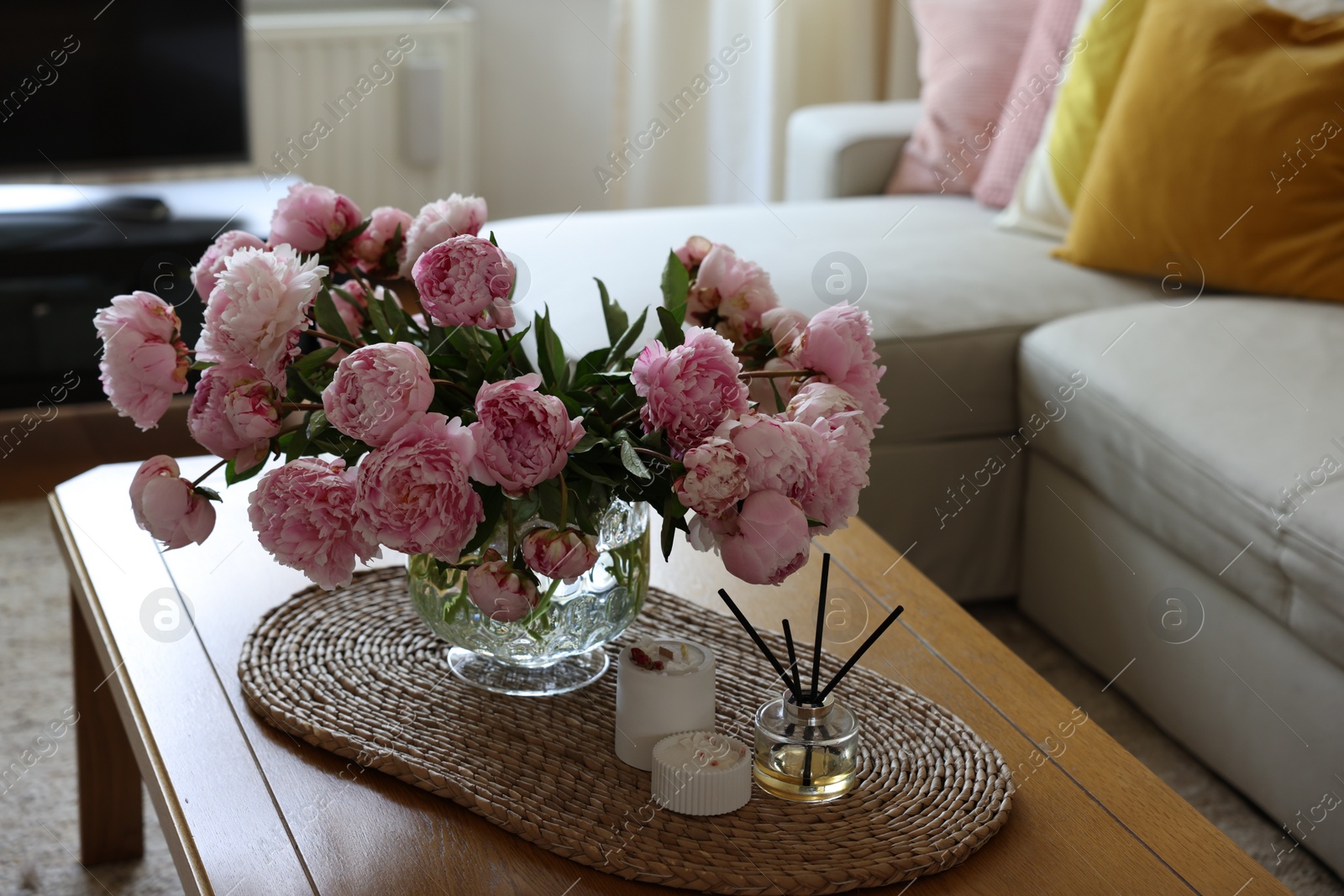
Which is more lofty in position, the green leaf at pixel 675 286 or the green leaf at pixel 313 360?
the green leaf at pixel 675 286

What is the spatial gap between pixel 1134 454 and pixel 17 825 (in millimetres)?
1311

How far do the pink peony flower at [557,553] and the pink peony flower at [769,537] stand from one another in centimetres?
9

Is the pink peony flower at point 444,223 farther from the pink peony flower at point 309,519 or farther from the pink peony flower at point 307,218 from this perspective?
the pink peony flower at point 309,519

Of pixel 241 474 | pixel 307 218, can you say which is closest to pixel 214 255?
pixel 307 218

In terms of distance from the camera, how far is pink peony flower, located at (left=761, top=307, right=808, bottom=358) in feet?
2.83

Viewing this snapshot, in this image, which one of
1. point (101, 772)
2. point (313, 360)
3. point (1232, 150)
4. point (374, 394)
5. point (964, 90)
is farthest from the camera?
point (964, 90)

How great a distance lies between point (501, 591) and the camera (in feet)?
2.54

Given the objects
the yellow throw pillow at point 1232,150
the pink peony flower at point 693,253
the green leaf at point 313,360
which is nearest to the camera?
the green leaf at point 313,360

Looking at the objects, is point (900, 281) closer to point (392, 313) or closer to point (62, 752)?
point (392, 313)

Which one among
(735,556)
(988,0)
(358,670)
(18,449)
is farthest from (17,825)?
(988,0)

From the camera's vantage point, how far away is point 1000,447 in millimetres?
1797

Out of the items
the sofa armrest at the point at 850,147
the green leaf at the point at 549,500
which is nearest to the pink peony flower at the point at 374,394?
the green leaf at the point at 549,500

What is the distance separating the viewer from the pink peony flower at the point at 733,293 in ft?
2.90

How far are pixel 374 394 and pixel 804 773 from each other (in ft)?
1.23
